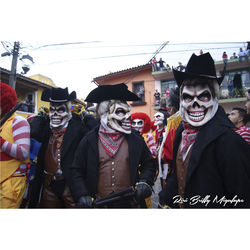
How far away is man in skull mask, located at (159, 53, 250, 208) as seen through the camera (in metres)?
0.99

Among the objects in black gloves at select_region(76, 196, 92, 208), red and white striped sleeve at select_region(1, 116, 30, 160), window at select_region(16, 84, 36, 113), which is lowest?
black gloves at select_region(76, 196, 92, 208)

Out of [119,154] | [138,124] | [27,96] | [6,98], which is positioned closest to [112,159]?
[119,154]

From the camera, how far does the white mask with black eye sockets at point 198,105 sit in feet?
3.89

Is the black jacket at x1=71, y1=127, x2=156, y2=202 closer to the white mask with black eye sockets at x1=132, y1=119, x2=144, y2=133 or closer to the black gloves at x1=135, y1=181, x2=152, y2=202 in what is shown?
the black gloves at x1=135, y1=181, x2=152, y2=202

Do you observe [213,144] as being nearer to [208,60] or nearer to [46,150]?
[208,60]

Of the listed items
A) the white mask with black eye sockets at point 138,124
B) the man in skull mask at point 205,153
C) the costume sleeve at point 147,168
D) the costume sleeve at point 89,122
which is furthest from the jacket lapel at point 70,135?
the white mask with black eye sockets at point 138,124

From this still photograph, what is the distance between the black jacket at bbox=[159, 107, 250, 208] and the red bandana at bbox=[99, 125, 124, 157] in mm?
641

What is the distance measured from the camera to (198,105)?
120 cm

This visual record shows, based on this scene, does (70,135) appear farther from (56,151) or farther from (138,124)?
(138,124)

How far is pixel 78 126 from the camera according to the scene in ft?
6.26

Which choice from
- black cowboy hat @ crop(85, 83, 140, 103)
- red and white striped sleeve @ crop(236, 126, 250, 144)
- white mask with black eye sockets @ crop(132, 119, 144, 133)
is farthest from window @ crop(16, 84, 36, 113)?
red and white striped sleeve @ crop(236, 126, 250, 144)

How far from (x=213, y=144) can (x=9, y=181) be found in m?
1.68

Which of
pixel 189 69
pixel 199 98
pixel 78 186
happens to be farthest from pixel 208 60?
pixel 78 186

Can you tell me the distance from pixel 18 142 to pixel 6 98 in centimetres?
47
